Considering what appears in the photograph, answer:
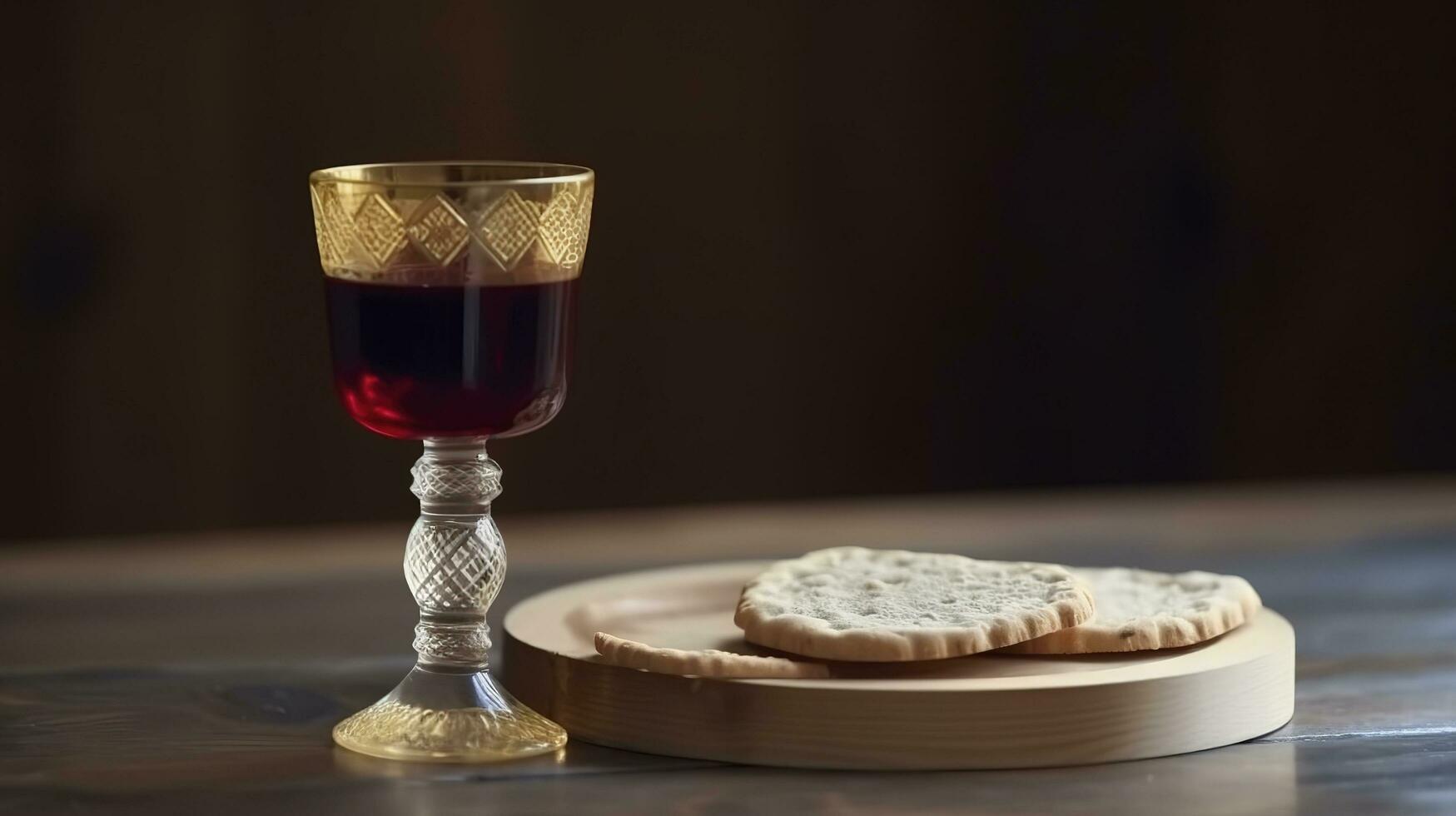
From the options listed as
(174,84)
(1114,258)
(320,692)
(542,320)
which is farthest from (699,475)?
(542,320)

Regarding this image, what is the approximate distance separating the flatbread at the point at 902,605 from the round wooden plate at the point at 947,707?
0.08 feet

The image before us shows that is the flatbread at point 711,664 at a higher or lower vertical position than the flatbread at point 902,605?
lower

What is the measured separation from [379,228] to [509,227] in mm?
74

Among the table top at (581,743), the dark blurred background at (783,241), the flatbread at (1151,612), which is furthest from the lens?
the dark blurred background at (783,241)

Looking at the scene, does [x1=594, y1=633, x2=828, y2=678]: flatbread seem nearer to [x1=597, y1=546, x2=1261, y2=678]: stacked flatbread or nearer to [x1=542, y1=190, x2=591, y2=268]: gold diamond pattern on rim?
[x1=597, y1=546, x2=1261, y2=678]: stacked flatbread

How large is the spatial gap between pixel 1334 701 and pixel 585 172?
1.99ft

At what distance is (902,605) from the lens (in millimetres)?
1246

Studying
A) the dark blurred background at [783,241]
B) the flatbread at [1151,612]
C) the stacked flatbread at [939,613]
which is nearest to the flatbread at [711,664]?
the stacked flatbread at [939,613]

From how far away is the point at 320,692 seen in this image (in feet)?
4.43

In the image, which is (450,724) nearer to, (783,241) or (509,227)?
(509,227)

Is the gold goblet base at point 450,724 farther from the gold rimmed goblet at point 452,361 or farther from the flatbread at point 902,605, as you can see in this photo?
the flatbread at point 902,605

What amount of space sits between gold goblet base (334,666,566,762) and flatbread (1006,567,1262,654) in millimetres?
303

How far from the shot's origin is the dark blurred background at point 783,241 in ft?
7.63

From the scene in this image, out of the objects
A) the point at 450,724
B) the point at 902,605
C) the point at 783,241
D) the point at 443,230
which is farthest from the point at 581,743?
the point at 783,241
